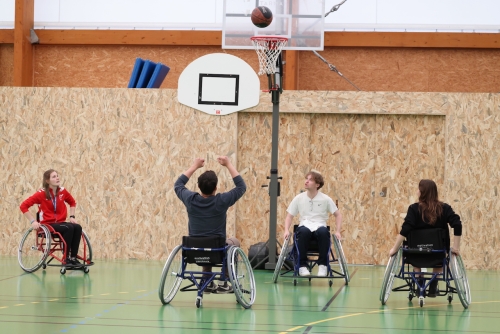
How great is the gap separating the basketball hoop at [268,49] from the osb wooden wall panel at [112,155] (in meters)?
1.37

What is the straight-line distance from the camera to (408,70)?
12.7 meters

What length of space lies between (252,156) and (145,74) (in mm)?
1918

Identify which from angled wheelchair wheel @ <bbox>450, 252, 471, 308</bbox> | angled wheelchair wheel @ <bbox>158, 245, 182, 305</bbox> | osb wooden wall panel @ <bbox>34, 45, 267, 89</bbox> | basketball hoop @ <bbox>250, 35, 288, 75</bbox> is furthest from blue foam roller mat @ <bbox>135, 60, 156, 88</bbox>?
angled wheelchair wheel @ <bbox>450, 252, 471, 308</bbox>

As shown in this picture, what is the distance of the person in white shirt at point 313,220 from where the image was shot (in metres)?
7.77

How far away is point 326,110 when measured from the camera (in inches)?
412

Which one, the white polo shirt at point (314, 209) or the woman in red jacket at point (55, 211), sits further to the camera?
the woman in red jacket at point (55, 211)

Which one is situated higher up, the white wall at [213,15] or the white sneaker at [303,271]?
the white wall at [213,15]

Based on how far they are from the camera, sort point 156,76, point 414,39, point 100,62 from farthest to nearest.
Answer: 1. point 100,62
2. point 414,39
3. point 156,76

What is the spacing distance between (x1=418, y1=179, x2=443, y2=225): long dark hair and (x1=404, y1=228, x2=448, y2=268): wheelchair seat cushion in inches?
4.1

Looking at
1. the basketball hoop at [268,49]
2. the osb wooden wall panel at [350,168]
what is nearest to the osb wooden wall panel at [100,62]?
the osb wooden wall panel at [350,168]

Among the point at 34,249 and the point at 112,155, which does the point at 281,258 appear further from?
the point at 112,155

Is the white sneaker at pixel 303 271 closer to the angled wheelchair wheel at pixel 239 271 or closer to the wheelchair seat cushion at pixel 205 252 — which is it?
the angled wheelchair wheel at pixel 239 271

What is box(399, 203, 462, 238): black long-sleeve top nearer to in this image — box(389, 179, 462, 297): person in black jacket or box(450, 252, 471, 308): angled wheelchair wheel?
box(389, 179, 462, 297): person in black jacket

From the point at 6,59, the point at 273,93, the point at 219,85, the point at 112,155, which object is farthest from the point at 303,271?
the point at 6,59
